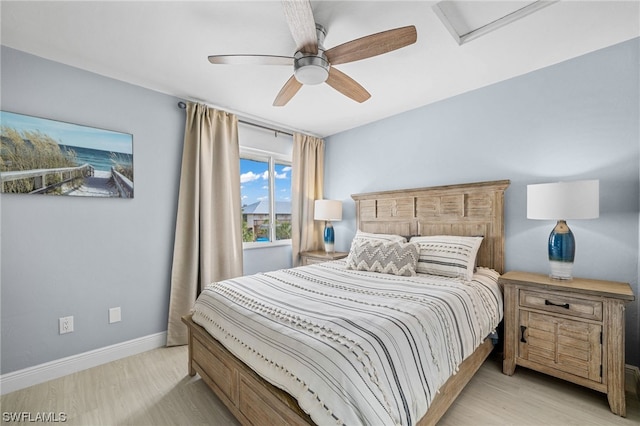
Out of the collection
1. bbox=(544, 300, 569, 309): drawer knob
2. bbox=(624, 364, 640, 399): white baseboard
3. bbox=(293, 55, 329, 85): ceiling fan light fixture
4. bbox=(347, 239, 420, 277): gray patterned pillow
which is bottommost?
bbox=(624, 364, 640, 399): white baseboard

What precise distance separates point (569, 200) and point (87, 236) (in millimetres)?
3838

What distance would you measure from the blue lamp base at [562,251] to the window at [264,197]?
9.95 feet

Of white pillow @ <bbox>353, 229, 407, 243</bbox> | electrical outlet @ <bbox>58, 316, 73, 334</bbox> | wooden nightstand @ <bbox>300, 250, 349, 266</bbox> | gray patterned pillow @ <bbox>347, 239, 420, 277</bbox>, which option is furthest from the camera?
wooden nightstand @ <bbox>300, 250, 349, 266</bbox>

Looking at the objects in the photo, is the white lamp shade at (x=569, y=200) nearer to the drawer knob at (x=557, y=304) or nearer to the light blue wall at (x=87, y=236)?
the drawer knob at (x=557, y=304)

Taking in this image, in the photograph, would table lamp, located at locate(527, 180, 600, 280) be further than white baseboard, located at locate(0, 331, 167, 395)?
No

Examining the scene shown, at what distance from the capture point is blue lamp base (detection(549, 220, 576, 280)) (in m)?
2.06

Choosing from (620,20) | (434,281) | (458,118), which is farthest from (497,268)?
(620,20)

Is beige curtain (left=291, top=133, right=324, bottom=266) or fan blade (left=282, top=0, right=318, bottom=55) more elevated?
fan blade (left=282, top=0, right=318, bottom=55)

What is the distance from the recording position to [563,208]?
1949 mm

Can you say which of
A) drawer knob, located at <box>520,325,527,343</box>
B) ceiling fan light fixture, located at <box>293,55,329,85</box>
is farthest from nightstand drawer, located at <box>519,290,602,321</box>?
ceiling fan light fixture, located at <box>293,55,329,85</box>

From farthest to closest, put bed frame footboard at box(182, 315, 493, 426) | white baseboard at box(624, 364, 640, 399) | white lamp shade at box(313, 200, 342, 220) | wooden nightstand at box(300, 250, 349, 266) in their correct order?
white lamp shade at box(313, 200, 342, 220) < wooden nightstand at box(300, 250, 349, 266) < white baseboard at box(624, 364, 640, 399) < bed frame footboard at box(182, 315, 493, 426)

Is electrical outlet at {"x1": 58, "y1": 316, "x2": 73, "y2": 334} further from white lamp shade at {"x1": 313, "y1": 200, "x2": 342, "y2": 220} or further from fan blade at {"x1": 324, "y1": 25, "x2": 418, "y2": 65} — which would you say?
fan blade at {"x1": 324, "y1": 25, "x2": 418, "y2": 65}

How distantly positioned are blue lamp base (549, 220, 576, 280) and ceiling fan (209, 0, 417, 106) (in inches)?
71.8

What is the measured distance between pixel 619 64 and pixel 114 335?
4792 millimetres
